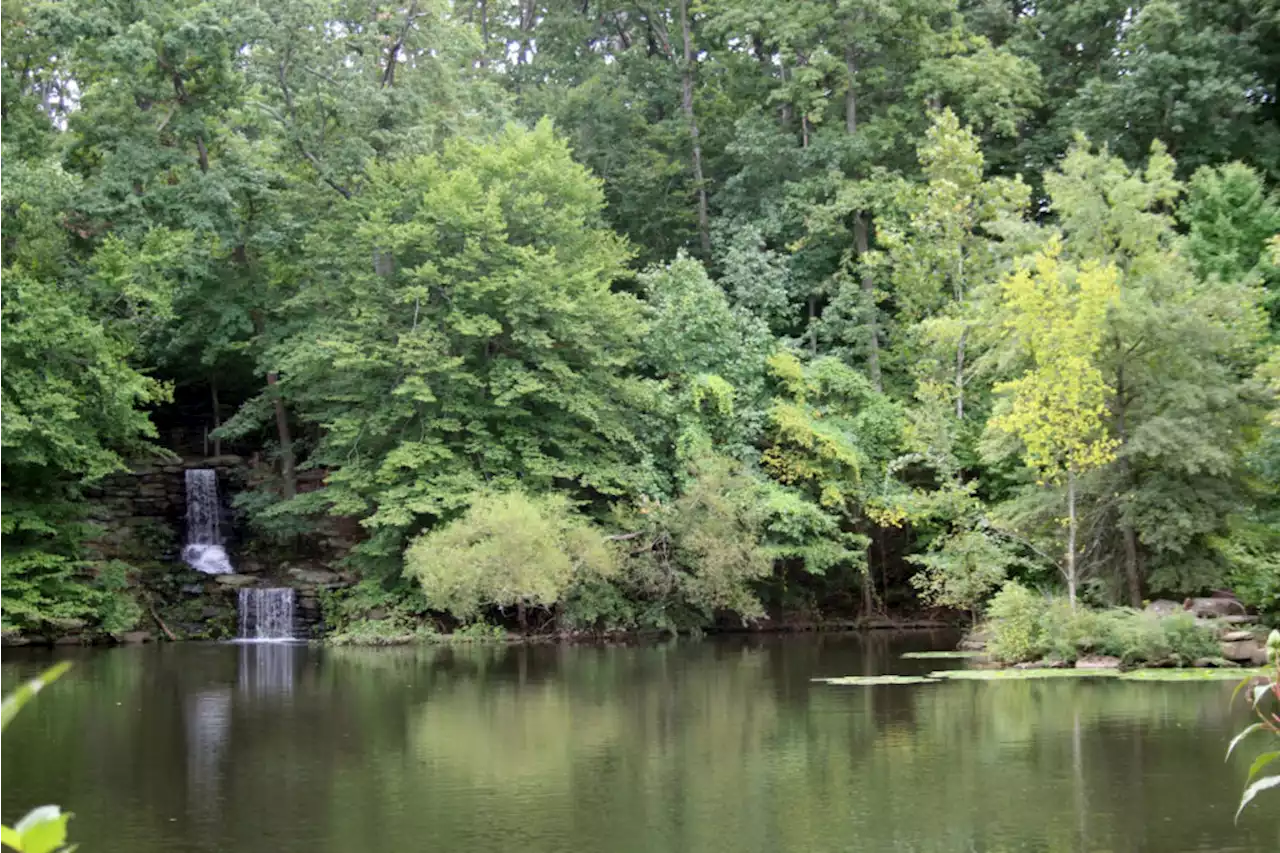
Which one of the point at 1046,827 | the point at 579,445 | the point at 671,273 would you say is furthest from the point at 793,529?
the point at 1046,827

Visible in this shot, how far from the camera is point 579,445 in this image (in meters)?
31.7

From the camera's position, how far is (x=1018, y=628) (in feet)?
74.7

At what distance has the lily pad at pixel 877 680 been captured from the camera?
2044 centimetres

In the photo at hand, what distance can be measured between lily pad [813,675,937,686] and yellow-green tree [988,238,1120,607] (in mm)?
3639

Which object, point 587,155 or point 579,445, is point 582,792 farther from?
point 587,155

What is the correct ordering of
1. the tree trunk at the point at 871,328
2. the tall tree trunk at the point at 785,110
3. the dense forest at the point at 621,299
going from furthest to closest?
1. the tall tree trunk at the point at 785,110
2. the tree trunk at the point at 871,328
3. the dense forest at the point at 621,299

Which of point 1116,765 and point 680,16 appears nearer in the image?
point 1116,765

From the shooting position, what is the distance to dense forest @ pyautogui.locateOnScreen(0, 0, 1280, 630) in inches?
1087

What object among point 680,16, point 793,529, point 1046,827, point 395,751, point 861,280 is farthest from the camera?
point 680,16

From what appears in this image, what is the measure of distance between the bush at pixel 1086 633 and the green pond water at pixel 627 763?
1591 mm

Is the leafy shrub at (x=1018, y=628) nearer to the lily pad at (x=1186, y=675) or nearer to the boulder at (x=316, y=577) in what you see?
the lily pad at (x=1186, y=675)

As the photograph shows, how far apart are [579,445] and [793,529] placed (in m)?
5.25

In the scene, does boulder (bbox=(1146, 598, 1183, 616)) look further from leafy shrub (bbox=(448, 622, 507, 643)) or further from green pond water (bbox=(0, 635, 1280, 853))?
leafy shrub (bbox=(448, 622, 507, 643))

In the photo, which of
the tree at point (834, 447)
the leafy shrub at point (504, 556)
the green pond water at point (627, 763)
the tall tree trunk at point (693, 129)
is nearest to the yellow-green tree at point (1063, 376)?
the green pond water at point (627, 763)
